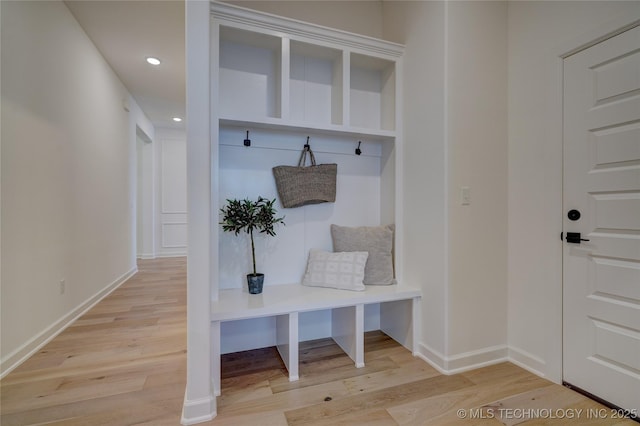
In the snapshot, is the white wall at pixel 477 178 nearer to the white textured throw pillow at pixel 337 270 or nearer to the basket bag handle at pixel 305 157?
the white textured throw pillow at pixel 337 270

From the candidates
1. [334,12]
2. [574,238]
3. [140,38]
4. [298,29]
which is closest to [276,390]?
[574,238]

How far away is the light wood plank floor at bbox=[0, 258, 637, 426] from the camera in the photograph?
4.74 feet

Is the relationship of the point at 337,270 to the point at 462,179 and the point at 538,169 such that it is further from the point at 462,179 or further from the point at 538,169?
the point at 538,169

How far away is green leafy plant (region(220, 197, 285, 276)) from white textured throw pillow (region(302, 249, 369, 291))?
40 centimetres

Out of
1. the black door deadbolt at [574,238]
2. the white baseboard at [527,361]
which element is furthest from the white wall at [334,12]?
the white baseboard at [527,361]

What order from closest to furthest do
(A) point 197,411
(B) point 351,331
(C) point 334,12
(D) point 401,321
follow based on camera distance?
1. (A) point 197,411
2. (B) point 351,331
3. (D) point 401,321
4. (C) point 334,12

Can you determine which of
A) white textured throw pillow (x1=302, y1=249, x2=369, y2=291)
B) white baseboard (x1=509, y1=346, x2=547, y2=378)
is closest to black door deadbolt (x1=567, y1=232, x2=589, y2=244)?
white baseboard (x1=509, y1=346, x2=547, y2=378)

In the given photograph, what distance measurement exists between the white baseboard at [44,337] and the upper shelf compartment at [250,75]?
2.12 m

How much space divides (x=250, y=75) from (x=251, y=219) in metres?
1.09

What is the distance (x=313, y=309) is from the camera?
1.83 m

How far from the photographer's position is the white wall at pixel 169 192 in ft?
20.1

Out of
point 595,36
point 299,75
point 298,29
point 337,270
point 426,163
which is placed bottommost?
point 337,270

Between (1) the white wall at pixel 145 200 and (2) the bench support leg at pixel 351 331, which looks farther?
(1) the white wall at pixel 145 200

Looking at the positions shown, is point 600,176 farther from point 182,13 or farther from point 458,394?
point 182,13
